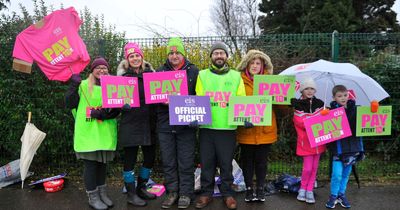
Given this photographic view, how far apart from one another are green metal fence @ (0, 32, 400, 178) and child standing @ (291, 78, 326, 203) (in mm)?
1071

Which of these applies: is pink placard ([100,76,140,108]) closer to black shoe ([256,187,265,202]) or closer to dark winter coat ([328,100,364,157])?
black shoe ([256,187,265,202])

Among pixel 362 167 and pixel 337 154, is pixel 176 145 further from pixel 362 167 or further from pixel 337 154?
pixel 362 167

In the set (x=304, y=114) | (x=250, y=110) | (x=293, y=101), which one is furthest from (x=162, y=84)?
(x=304, y=114)

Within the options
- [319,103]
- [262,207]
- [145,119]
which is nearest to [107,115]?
[145,119]

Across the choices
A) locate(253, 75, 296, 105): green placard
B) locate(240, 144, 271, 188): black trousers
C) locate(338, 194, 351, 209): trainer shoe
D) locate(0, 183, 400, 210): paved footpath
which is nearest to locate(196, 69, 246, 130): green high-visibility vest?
locate(253, 75, 296, 105): green placard

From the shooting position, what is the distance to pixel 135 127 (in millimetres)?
4648

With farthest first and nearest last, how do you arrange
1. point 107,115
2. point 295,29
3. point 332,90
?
1. point 295,29
2. point 332,90
3. point 107,115

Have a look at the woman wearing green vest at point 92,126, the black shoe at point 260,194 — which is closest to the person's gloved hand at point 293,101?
the black shoe at point 260,194

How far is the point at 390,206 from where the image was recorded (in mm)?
4859

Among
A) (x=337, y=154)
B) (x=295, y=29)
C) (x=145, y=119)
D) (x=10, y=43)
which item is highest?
(x=295, y=29)

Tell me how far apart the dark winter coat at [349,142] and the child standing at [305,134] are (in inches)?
6.8

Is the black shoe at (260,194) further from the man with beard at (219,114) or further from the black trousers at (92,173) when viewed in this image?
the black trousers at (92,173)

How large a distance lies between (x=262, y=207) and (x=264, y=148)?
0.81 metres

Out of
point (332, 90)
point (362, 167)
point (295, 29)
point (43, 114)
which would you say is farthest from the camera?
point (295, 29)
